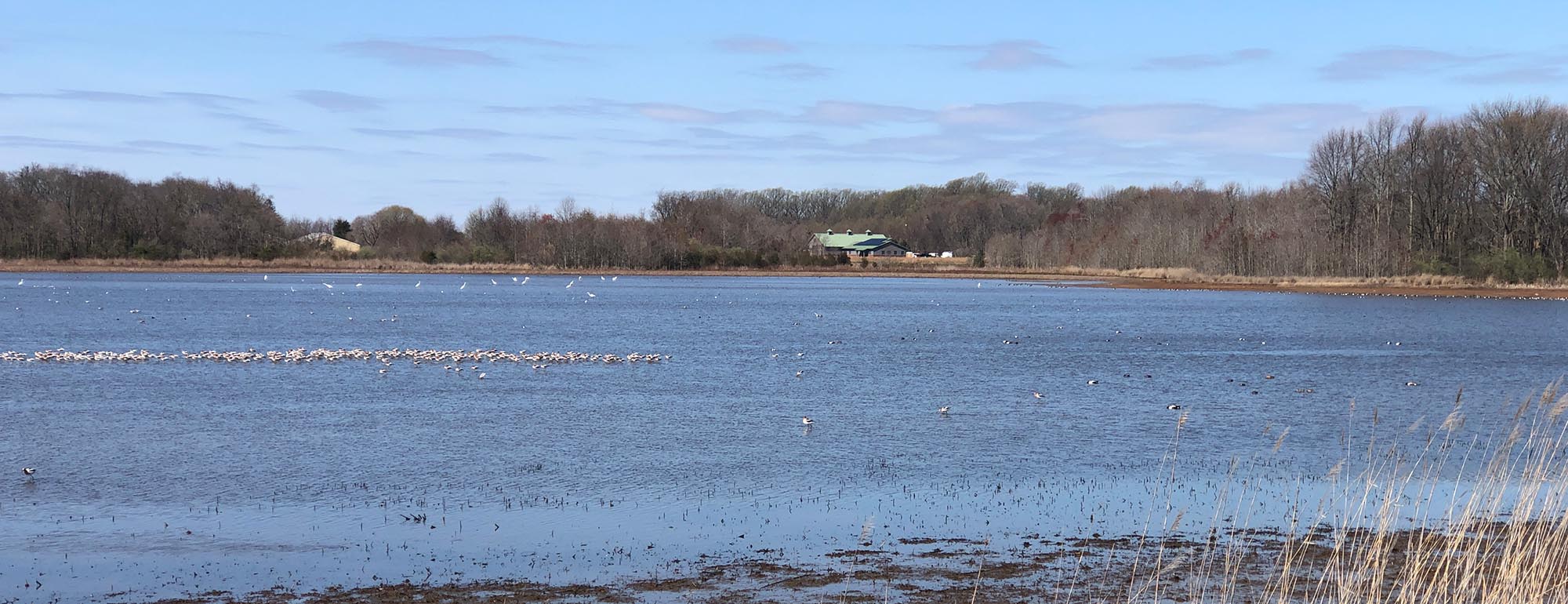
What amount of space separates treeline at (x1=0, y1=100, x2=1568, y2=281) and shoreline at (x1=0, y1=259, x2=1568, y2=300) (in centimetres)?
141

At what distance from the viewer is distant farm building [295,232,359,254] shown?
13350cm

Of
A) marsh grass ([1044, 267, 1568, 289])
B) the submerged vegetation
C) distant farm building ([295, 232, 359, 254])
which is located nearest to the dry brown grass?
marsh grass ([1044, 267, 1568, 289])

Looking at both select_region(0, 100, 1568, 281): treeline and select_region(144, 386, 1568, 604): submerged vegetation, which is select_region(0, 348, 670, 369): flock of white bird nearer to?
select_region(144, 386, 1568, 604): submerged vegetation

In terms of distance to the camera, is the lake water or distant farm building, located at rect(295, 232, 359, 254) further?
distant farm building, located at rect(295, 232, 359, 254)

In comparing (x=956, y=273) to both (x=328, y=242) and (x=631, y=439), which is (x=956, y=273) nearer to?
Result: (x=328, y=242)

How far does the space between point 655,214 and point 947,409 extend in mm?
136398

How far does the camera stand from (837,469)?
16.4 metres

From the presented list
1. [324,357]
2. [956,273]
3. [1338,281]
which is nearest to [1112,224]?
[956,273]

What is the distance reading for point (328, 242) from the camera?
450 feet

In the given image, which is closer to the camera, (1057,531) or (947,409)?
(1057,531)

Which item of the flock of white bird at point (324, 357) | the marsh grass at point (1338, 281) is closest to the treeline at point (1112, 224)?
the marsh grass at point (1338, 281)

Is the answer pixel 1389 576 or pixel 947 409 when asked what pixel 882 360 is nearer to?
pixel 947 409

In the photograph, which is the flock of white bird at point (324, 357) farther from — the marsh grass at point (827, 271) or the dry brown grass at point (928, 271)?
the marsh grass at point (827, 271)

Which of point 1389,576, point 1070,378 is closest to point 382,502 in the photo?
point 1389,576
